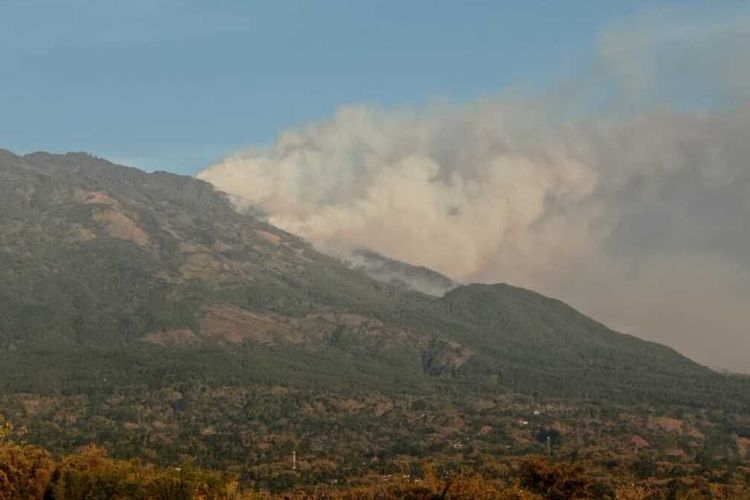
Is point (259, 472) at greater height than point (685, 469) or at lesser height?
lesser

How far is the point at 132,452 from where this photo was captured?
18512 cm

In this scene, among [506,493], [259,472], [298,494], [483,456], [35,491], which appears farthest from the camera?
[483,456]

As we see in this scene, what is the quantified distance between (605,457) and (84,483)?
360 feet

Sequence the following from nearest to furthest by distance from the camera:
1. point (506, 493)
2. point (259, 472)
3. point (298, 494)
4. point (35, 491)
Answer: point (506, 493)
point (35, 491)
point (298, 494)
point (259, 472)

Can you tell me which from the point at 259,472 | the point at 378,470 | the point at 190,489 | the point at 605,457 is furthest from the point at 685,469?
the point at 190,489

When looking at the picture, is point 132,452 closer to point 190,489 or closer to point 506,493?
point 190,489

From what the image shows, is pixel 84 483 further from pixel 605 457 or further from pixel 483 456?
pixel 605 457

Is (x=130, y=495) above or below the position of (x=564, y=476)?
below

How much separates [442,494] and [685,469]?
283 feet

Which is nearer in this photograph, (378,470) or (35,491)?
(35,491)

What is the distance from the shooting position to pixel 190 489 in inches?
4139

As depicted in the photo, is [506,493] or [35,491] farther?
[35,491]

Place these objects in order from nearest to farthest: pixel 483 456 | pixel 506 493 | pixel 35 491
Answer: pixel 506 493 → pixel 35 491 → pixel 483 456

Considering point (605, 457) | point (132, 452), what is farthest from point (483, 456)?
point (132, 452)
